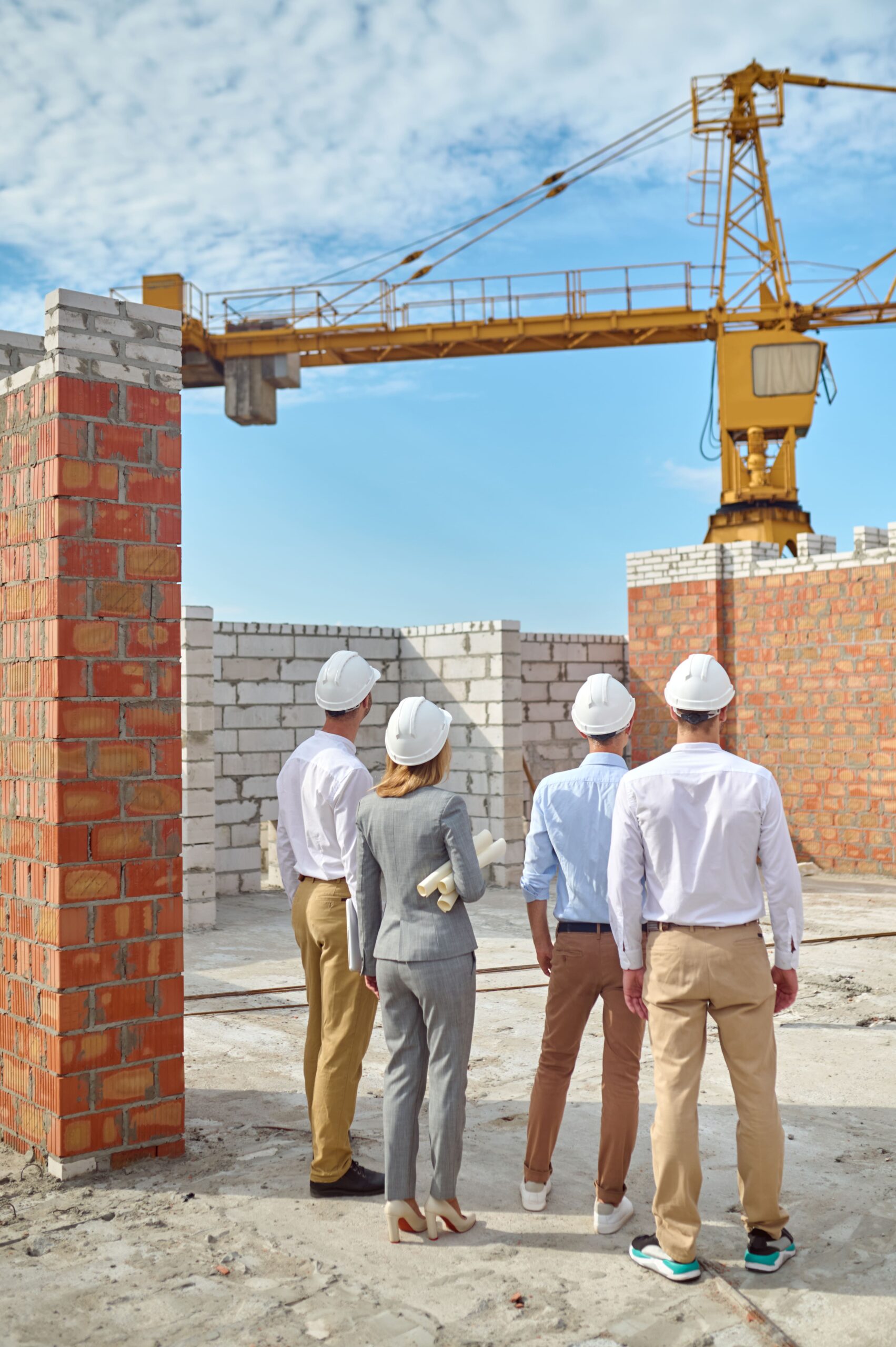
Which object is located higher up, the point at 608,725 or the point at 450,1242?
the point at 608,725

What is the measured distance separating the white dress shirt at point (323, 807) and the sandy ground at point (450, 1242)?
1003mm

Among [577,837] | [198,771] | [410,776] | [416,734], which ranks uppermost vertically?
[416,734]

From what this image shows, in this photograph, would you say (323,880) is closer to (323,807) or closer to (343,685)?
(323,807)

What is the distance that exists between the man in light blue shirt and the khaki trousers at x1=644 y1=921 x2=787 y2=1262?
255 mm

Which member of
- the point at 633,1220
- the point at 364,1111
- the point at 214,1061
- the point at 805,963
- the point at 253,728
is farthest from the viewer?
the point at 253,728

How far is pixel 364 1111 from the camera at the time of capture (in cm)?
446

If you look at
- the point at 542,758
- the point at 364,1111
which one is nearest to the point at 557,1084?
the point at 364,1111

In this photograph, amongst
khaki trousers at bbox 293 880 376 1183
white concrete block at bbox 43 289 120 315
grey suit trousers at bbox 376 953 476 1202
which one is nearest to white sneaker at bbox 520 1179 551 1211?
grey suit trousers at bbox 376 953 476 1202

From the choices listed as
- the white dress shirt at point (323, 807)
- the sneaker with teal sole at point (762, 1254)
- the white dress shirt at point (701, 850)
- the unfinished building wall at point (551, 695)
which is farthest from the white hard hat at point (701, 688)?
the unfinished building wall at point (551, 695)

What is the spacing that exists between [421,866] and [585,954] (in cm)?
58

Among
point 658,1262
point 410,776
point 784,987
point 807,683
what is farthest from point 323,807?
point 807,683

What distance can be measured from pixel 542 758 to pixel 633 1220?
888cm

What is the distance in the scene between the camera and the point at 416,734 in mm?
3316

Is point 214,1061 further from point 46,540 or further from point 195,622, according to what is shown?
point 195,622
